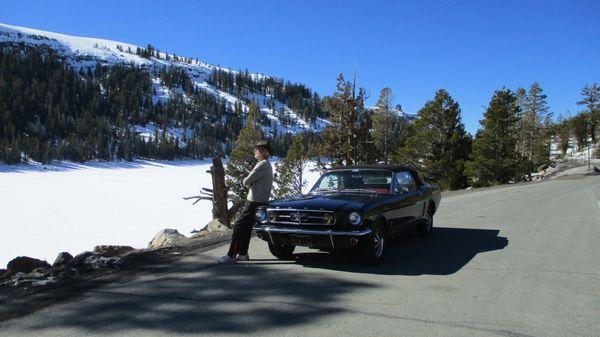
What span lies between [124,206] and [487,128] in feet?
140

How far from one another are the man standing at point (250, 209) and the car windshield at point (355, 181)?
1.20 meters

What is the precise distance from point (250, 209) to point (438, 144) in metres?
33.1

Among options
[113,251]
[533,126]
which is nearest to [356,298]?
[113,251]

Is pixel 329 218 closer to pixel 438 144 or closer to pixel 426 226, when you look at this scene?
pixel 426 226

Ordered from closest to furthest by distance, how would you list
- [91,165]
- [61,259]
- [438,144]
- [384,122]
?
[61,259] < [438,144] < [384,122] < [91,165]

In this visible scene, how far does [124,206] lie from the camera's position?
184ft

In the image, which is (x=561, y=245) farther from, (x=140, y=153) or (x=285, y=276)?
(x=140, y=153)

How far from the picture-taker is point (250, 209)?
22.4 ft

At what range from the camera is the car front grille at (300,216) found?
20.4 ft

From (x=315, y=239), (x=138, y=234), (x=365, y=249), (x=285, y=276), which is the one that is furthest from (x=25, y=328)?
(x=138, y=234)

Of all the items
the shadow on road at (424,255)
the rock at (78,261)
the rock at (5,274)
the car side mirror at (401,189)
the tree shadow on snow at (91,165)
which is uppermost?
the car side mirror at (401,189)

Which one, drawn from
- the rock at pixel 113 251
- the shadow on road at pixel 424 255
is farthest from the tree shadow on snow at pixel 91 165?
the shadow on road at pixel 424 255

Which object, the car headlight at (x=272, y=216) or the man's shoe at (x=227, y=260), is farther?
the man's shoe at (x=227, y=260)

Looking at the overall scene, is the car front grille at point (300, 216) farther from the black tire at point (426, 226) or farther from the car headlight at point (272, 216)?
the black tire at point (426, 226)
